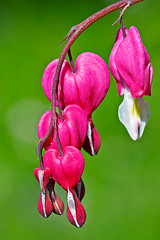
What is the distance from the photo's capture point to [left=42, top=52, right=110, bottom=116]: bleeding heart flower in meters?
1.32

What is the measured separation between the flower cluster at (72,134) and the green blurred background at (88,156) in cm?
185

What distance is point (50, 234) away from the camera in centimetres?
316

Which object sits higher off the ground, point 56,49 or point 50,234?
point 56,49

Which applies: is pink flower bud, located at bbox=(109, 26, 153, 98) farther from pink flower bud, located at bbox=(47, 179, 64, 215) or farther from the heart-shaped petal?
pink flower bud, located at bbox=(47, 179, 64, 215)

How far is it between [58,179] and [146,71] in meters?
0.32

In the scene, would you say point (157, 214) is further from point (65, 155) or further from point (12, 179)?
point (65, 155)

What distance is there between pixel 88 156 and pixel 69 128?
6.64ft

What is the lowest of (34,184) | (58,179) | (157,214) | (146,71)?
(157,214)

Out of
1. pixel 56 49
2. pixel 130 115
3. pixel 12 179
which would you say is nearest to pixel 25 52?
pixel 56 49

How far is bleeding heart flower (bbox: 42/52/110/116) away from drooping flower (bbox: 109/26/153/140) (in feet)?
0.17

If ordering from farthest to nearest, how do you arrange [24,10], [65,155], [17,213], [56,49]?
[24,10] < [56,49] < [17,213] < [65,155]

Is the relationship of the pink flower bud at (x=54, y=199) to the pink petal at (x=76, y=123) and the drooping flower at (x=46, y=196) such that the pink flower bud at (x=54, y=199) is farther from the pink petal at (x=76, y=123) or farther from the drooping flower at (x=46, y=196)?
the pink petal at (x=76, y=123)

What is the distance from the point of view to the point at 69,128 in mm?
1281

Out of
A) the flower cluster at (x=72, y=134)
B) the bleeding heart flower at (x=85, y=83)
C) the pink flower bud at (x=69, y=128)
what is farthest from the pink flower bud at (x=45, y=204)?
the bleeding heart flower at (x=85, y=83)
